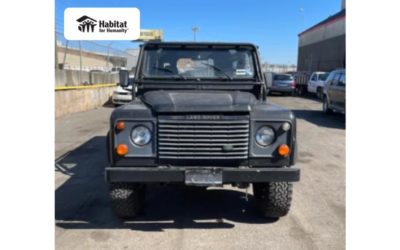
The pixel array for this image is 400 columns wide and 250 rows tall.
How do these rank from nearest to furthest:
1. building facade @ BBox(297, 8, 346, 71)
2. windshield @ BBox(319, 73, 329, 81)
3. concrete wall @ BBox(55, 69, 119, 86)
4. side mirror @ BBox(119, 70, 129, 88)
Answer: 1. side mirror @ BBox(119, 70, 129, 88)
2. concrete wall @ BBox(55, 69, 119, 86)
3. windshield @ BBox(319, 73, 329, 81)
4. building facade @ BBox(297, 8, 346, 71)

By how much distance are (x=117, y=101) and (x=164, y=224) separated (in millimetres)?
13053

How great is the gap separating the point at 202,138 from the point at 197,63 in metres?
1.56

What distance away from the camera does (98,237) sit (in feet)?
12.6

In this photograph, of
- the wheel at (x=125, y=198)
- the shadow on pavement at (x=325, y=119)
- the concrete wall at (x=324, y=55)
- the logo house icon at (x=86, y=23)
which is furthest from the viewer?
the concrete wall at (x=324, y=55)

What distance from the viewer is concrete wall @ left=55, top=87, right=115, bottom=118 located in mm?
12930

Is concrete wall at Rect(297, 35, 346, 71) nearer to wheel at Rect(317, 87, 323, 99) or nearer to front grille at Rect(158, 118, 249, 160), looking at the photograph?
wheel at Rect(317, 87, 323, 99)

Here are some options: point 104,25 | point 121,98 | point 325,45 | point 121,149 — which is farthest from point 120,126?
point 325,45

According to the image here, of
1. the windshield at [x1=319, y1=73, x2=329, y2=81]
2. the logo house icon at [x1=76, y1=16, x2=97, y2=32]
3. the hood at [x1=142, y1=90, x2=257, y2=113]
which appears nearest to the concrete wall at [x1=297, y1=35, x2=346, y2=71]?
the windshield at [x1=319, y1=73, x2=329, y2=81]

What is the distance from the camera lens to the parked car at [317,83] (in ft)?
74.7

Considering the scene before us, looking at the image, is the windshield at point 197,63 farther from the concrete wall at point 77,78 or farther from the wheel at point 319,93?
the wheel at point 319,93

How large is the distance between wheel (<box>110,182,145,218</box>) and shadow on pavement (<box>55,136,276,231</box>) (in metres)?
0.15

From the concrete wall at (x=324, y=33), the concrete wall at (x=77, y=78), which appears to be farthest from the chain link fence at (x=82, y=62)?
the concrete wall at (x=324, y=33)

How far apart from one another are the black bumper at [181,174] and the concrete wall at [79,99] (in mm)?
9692

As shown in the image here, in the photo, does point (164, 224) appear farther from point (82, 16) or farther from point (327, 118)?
point (327, 118)
